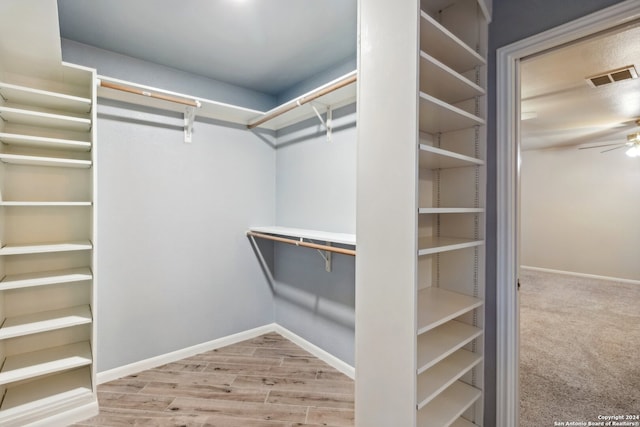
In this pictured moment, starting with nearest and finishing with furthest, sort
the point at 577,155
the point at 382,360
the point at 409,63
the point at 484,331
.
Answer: the point at 409,63, the point at 382,360, the point at 484,331, the point at 577,155

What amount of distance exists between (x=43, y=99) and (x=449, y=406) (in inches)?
113

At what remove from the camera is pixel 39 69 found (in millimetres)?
1786

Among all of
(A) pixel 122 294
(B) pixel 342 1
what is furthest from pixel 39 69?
(B) pixel 342 1

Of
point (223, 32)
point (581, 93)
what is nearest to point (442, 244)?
point (223, 32)

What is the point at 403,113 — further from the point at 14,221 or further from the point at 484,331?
the point at 14,221

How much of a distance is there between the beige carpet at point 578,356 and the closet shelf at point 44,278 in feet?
9.28

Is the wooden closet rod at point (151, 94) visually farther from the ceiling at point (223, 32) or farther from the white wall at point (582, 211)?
the white wall at point (582, 211)

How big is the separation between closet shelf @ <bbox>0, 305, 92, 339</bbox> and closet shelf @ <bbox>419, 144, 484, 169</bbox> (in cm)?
220

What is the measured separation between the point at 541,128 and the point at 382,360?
15.1 feet

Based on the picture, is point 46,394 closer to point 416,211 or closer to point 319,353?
point 319,353

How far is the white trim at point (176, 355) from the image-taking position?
7.38ft

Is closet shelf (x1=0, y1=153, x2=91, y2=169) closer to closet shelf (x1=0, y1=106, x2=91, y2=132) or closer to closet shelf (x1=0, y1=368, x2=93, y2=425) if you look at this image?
closet shelf (x1=0, y1=106, x2=91, y2=132)

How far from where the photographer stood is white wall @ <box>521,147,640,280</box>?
4.96 m

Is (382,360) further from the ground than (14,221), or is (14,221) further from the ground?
(14,221)
